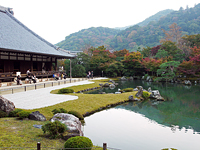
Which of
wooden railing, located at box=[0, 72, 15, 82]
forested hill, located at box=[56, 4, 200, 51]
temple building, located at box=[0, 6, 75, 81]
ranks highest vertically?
forested hill, located at box=[56, 4, 200, 51]

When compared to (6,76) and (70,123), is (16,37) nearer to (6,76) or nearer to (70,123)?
(6,76)

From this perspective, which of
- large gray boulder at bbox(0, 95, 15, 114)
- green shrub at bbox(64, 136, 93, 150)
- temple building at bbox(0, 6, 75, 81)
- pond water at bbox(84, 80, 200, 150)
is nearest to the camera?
green shrub at bbox(64, 136, 93, 150)

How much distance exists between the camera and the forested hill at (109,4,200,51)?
98.1 metres

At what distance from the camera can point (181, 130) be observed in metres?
9.66

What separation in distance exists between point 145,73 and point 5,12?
3681 cm

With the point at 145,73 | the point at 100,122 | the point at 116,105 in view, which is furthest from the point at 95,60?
the point at 100,122

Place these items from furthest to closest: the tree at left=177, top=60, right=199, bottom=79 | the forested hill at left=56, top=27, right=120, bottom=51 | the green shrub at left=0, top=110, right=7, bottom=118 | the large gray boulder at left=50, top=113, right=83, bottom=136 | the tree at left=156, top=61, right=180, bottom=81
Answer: the forested hill at left=56, top=27, right=120, bottom=51
the tree at left=156, top=61, right=180, bottom=81
the tree at left=177, top=60, right=199, bottom=79
the green shrub at left=0, top=110, right=7, bottom=118
the large gray boulder at left=50, top=113, right=83, bottom=136

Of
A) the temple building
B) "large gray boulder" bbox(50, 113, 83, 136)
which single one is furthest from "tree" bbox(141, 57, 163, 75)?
"large gray boulder" bbox(50, 113, 83, 136)

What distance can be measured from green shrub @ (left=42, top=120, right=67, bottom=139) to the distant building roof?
44.1 feet

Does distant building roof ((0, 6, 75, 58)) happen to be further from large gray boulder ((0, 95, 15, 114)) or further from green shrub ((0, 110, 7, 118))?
green shrub ((0, 110, 7, 118))

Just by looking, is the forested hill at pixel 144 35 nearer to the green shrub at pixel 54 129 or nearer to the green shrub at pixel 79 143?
the green shrub at pixel 54 129

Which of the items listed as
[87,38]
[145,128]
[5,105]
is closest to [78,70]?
[5,105]

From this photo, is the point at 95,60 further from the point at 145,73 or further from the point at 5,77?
the point at 5,77

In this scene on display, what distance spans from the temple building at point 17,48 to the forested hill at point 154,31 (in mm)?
78737
